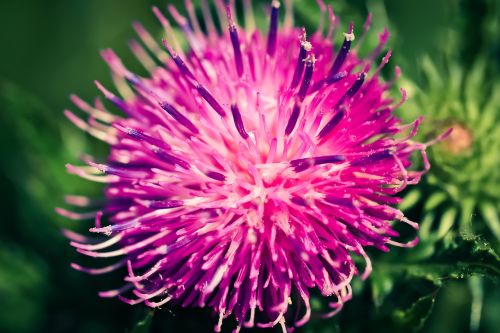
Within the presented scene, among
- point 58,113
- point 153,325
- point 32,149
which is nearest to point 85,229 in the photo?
point 32,149

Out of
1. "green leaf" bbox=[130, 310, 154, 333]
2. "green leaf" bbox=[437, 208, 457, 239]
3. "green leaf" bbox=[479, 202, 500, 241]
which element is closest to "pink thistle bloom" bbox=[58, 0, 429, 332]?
"green leaf" bbox=[130, 310, 154, 333]

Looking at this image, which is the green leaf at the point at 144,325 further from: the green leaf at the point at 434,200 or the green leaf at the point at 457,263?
the green leaf at the point at 434,200

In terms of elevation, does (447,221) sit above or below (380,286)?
above

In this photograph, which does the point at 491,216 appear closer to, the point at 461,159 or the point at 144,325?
the point at 461,159

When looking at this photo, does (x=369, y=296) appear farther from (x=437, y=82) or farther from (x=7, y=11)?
(x=7, y=11)

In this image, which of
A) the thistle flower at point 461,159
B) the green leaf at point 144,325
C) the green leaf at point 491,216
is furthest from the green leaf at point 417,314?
the green leaf at point 144,325

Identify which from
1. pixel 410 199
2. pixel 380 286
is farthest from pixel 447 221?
pixel 380 286
